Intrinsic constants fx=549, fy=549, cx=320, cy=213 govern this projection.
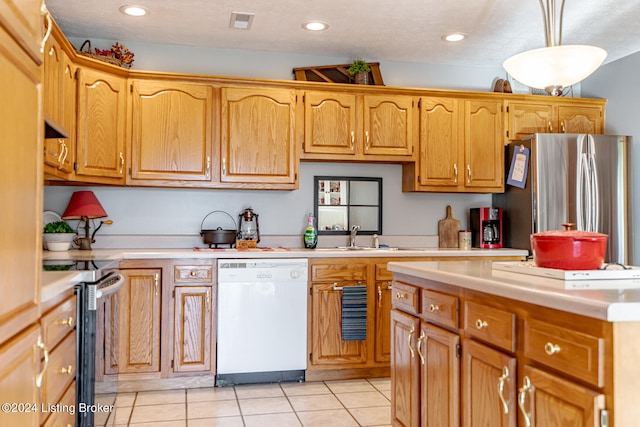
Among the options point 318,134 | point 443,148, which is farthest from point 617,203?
point 318,134

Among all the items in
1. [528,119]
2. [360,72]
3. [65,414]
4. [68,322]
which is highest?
[360,72]

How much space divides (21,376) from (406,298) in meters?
1.67

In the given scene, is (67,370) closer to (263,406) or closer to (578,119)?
(263,406)

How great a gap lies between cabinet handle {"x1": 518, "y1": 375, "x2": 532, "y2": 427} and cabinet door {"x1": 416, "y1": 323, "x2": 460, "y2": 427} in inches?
16.6

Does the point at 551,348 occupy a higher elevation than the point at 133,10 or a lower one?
lower

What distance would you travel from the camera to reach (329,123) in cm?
418

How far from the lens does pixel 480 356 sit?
75.5 inches

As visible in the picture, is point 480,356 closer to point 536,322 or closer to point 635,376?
point 536,322

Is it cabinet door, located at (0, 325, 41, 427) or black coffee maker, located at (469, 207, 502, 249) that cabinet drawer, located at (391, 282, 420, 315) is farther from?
black coffee maker, located at (469, 207, 502, 249)

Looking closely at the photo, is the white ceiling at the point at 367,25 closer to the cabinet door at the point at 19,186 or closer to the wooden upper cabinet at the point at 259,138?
the wooden upper cabinet at the point at 259,138

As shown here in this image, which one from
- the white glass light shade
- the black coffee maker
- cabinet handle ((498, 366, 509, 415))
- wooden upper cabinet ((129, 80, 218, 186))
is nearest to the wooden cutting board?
the black coffee maker

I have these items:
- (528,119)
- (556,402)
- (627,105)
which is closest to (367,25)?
(528,119)

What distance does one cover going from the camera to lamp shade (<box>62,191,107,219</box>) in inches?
149

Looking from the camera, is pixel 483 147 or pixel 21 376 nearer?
pixel 21 376
